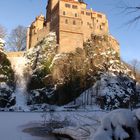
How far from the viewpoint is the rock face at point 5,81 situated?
33062 millimetres

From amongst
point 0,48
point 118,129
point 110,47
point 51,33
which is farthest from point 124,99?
point 118,129

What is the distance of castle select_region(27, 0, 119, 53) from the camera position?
41.6 meters

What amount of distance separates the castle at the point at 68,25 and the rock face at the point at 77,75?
136cm

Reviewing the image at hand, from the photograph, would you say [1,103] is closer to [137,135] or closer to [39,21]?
[39,21]

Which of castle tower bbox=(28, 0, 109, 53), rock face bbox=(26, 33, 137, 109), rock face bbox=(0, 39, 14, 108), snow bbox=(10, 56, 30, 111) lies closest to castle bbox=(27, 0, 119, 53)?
castle tower bbox=(28, 0, 109, 53)

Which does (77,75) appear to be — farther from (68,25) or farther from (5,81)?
(68,25)

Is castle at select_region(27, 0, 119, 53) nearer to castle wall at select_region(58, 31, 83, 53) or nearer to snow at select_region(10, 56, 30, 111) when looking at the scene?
castle wall at select_region(58, 31, 83, 53)

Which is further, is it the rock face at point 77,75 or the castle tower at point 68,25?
the castle tower at point 68,25

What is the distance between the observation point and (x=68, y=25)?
42.3 meters

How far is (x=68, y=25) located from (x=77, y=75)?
874 centimetres

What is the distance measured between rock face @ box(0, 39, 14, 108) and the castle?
7.17 metres

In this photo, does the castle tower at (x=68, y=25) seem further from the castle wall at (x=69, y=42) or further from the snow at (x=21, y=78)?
the snow at (x=21, y=78)

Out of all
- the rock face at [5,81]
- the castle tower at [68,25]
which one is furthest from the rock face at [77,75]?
the rock face at [5,81]

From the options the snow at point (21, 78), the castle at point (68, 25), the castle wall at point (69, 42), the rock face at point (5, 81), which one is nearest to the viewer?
the rock face at point (5, 81)
